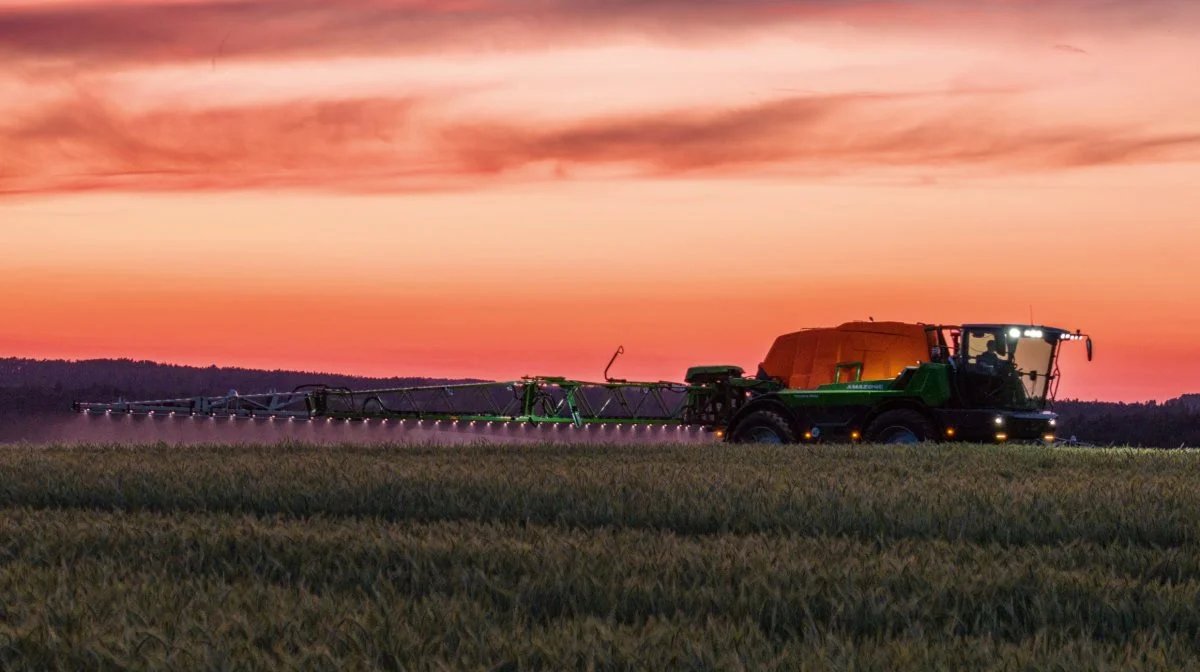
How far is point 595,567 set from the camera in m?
10.1

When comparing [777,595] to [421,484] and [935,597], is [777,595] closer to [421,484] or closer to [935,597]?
[935,597]

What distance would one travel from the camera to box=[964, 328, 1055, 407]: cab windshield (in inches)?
1097

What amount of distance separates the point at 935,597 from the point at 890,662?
228cm

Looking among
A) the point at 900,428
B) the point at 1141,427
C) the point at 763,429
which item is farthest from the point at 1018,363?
the point at 1141,427

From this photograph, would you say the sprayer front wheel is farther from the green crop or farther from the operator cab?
the green crop

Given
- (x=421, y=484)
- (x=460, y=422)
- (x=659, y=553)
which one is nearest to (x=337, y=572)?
(x=659, y=553)

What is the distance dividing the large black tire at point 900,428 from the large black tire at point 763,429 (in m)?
1.78

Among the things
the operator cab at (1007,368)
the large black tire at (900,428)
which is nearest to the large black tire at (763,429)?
the large black tire at (900,428)

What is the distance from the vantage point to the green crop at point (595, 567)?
290 inches

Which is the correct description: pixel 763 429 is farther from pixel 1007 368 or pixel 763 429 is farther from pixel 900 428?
pixel 1007 368

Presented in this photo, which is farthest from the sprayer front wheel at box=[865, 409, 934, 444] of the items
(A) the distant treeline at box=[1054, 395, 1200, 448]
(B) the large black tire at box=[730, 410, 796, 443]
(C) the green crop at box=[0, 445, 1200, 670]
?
(A) the distant treeline at box=[1054, 395, 1200, 448]

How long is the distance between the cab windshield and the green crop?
746 centimetres

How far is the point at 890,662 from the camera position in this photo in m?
7.11

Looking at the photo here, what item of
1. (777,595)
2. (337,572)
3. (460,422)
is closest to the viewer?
(777,595)
